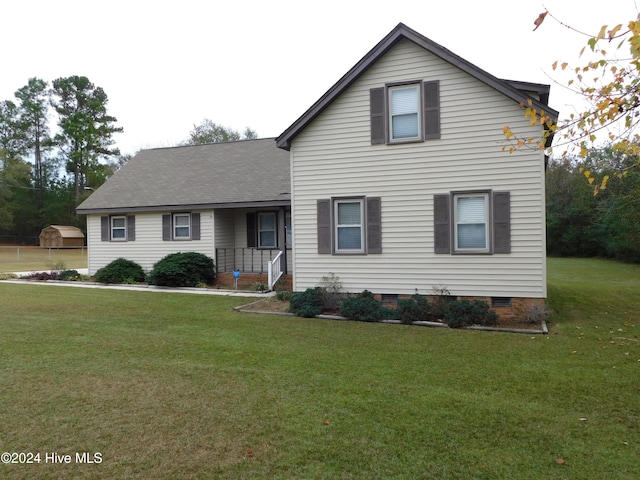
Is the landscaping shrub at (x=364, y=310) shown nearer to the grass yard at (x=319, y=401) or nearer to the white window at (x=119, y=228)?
the grass yard at (x=319, y=401)

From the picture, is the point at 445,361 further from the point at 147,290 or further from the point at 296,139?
the point at 147,290

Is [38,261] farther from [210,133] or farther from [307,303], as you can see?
[307,303]

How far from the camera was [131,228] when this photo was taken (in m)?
17.3

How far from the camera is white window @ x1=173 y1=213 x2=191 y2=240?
653 inches

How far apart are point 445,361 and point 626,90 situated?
4.04 meters

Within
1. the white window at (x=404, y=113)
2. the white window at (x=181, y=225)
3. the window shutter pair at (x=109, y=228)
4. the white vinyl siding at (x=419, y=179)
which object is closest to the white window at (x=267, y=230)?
the white window at (x=181, y=225)

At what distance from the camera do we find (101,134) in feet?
177

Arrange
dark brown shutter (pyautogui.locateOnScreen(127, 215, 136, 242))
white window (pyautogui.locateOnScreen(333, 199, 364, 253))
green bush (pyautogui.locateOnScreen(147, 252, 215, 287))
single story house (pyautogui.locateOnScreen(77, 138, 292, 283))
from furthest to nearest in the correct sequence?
dark brown shutter (pyautogui.locateOnScreen(127, 215, 136, 242)), single story house (pyautogui.locateOnScreen(77, 138, 292, 283)), green bush (pyautogui.locateOnScreen(147, 252, 215, 287)), white window (pyautogui.locateOnScreen(333, 199, 364, 253))

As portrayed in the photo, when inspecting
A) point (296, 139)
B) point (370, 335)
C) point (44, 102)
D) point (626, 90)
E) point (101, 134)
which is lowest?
point (370, 335)

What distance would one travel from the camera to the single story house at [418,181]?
389 inches

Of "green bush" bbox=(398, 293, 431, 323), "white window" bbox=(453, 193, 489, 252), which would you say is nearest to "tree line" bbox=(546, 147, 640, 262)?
"white window" bbox=(453, 193, 489, 252)

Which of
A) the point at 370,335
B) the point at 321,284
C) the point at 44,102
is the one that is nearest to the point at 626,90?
the point at 370,335

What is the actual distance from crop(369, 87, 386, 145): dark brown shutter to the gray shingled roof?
426cm

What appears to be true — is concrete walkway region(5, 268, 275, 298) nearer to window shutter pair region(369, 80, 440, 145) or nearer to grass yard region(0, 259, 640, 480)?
grass yard region(0, 259, 640, 480)
